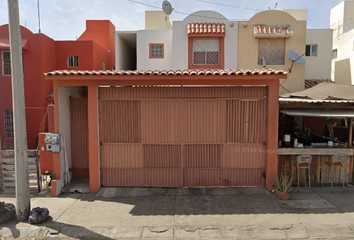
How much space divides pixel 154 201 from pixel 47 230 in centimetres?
241

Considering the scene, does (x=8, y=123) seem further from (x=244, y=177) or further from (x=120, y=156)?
(x=244, y=177)

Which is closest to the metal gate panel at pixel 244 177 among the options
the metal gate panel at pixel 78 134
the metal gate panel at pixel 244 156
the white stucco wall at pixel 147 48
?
the metal gate panel at pixel 244 156

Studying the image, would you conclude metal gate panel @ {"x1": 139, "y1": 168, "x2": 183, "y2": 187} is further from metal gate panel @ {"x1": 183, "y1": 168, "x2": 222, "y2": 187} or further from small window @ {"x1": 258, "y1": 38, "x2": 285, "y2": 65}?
small window @ {"x1": 258, "y1": 38, "x2": 285, "y2": 65}

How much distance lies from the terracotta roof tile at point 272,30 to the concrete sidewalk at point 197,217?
Answer: 27.9 ft

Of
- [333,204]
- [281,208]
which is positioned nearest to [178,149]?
[281,208]

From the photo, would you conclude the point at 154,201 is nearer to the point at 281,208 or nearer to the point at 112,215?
the point at 112,215

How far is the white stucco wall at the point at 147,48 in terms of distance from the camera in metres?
13.7

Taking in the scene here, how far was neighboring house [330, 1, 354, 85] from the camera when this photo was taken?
50.5 feet

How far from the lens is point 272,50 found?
12.6 metres

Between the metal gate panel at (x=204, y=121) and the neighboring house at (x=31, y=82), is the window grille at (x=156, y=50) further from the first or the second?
the metal gate panel at (x=204, y=121)

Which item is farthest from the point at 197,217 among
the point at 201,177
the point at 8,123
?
the point at 8,123

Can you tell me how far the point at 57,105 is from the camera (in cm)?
659

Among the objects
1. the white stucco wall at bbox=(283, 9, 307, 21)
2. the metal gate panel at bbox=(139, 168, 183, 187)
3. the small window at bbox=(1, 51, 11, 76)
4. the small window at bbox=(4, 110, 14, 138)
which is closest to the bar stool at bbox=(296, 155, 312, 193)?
the metal gate panel at bbox=(139, 168, 183, 187)

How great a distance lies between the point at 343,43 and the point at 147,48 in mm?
13555
